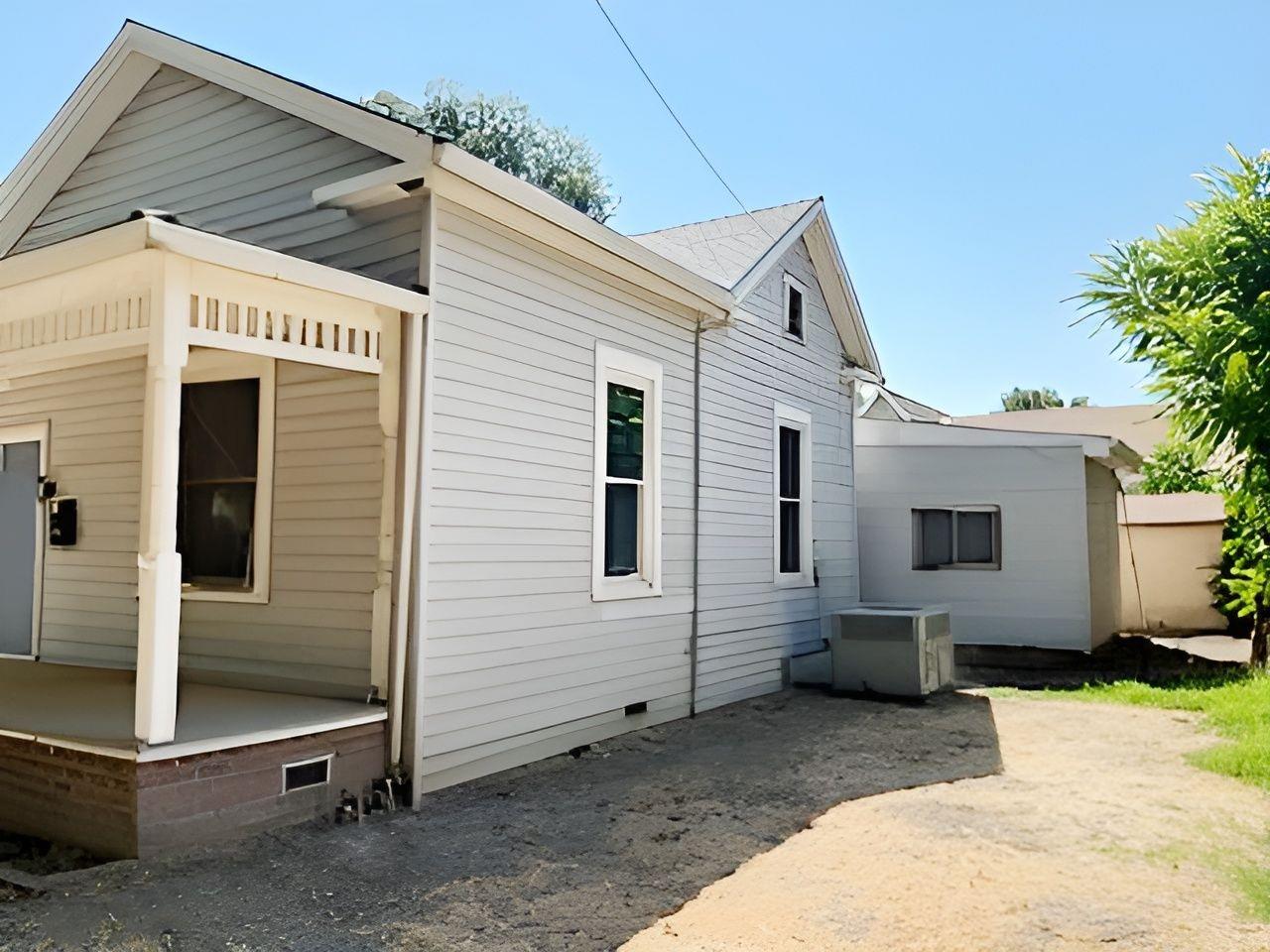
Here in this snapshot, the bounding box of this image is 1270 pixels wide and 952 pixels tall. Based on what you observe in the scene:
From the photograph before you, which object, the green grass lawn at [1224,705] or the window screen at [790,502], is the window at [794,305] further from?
the green grass lawn at [1224,705]

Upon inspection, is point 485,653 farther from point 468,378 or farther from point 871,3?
point 871,3

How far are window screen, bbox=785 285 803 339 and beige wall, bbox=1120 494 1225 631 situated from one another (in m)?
9.29

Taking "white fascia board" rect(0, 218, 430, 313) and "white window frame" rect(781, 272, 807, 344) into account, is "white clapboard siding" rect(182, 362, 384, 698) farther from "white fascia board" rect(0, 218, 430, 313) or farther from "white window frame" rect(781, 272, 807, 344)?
"white window frame" rect(781, 272, 807, 344)

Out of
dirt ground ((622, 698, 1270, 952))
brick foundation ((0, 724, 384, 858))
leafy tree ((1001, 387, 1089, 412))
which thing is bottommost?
dirt ground ((622, 698, 1270, 952))

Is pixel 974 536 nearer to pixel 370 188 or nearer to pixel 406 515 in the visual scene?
pixel 406 515

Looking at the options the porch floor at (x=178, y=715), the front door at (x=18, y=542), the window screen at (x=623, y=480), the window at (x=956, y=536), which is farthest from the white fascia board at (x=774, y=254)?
the front door at (x=18, y=542)

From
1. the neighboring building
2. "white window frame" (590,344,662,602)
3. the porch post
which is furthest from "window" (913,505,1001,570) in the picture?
the neighboring building

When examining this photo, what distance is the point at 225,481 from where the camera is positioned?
6.46 metres

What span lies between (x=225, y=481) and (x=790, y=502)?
6.07 metres

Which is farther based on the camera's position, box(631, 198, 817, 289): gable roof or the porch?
box(631, 198, 817, 289): gable roof

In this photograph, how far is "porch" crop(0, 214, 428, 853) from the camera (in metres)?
4.23

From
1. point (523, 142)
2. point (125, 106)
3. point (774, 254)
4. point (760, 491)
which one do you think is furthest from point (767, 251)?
point (523, 142)

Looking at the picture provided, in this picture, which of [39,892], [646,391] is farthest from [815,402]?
[39,892]

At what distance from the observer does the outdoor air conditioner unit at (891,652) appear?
931 centimetres
